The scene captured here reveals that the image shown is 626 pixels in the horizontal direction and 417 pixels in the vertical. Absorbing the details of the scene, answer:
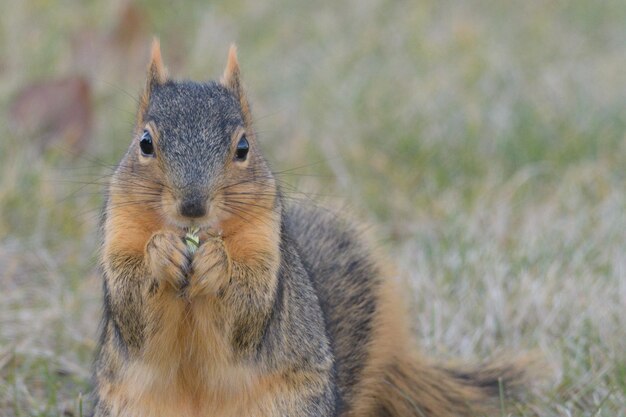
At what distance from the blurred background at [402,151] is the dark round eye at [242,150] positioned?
0.49 metres

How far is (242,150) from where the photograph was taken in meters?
2.39

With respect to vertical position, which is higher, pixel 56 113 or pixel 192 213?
pixel 56 113

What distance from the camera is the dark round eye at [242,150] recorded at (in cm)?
237

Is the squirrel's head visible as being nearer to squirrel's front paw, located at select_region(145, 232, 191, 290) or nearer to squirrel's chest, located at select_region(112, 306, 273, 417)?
squirrel's front paw, located at select_region(145, 232, 191, 290)

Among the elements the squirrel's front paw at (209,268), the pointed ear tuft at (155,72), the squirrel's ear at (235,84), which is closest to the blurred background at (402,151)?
the squirrel's ear at (235,84)

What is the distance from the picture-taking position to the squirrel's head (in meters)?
2.22

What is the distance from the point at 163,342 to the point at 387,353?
2.19 feet

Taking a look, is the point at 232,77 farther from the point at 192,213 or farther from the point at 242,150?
the point at 192,213

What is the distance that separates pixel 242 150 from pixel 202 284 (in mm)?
309

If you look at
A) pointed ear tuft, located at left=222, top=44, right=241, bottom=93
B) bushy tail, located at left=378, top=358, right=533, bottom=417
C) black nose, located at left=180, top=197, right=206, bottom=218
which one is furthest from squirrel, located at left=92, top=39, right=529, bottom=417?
bushy tail, located at left=378, top=358, right=533, bottom=417

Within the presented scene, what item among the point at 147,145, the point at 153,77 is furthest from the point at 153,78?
the point at 147,145

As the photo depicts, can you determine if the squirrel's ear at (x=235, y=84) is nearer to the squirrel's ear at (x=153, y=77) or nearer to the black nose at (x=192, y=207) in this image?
the squirrel's ear at (x=153, y=77)

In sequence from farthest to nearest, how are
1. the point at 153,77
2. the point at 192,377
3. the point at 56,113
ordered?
the point at 56,113
the point at 153,77
the point at 192,377

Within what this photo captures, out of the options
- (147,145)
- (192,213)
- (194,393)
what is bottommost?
(194,393)
